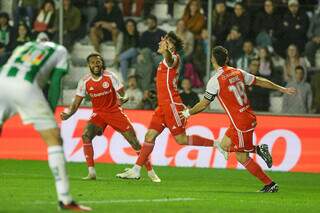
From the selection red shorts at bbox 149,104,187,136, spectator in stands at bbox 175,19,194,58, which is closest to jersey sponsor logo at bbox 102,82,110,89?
red shorts at bbox 149,104,187,136

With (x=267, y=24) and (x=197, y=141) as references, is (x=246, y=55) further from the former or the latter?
(x=197, y=141)

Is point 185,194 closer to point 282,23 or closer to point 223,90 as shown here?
point 223,90

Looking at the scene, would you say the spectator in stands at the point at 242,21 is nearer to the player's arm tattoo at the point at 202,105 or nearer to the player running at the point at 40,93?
the player's arm tattoo at the point at 202,105

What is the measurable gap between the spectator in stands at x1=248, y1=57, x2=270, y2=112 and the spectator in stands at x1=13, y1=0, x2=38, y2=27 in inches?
209

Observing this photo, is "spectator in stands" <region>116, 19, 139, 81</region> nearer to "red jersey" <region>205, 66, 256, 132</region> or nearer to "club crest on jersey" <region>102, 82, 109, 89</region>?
"club crest on jersey" <region>102, 82, 109, 89</region>

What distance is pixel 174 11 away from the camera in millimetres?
22625

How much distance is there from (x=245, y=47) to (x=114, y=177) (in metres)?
5.72

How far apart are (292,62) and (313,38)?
747 mm

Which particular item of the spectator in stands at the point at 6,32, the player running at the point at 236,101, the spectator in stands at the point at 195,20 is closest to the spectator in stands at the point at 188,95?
the spectator in stands at the point at 195,20

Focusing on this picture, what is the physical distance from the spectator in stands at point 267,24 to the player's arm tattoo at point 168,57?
19.3 feet

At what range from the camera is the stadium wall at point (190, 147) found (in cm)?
1877

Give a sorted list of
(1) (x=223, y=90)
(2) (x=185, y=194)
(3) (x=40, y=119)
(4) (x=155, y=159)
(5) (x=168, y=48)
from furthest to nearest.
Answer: (4) (x=155, y=159) → (5) (x=168, y=48) → (1) (x=223, y=90) → (2) (x=185, y=194) → (3) (x=40, y=119)

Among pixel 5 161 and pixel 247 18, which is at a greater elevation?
pixel 247 18

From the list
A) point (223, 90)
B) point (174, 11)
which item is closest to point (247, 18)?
point (174, 11)
